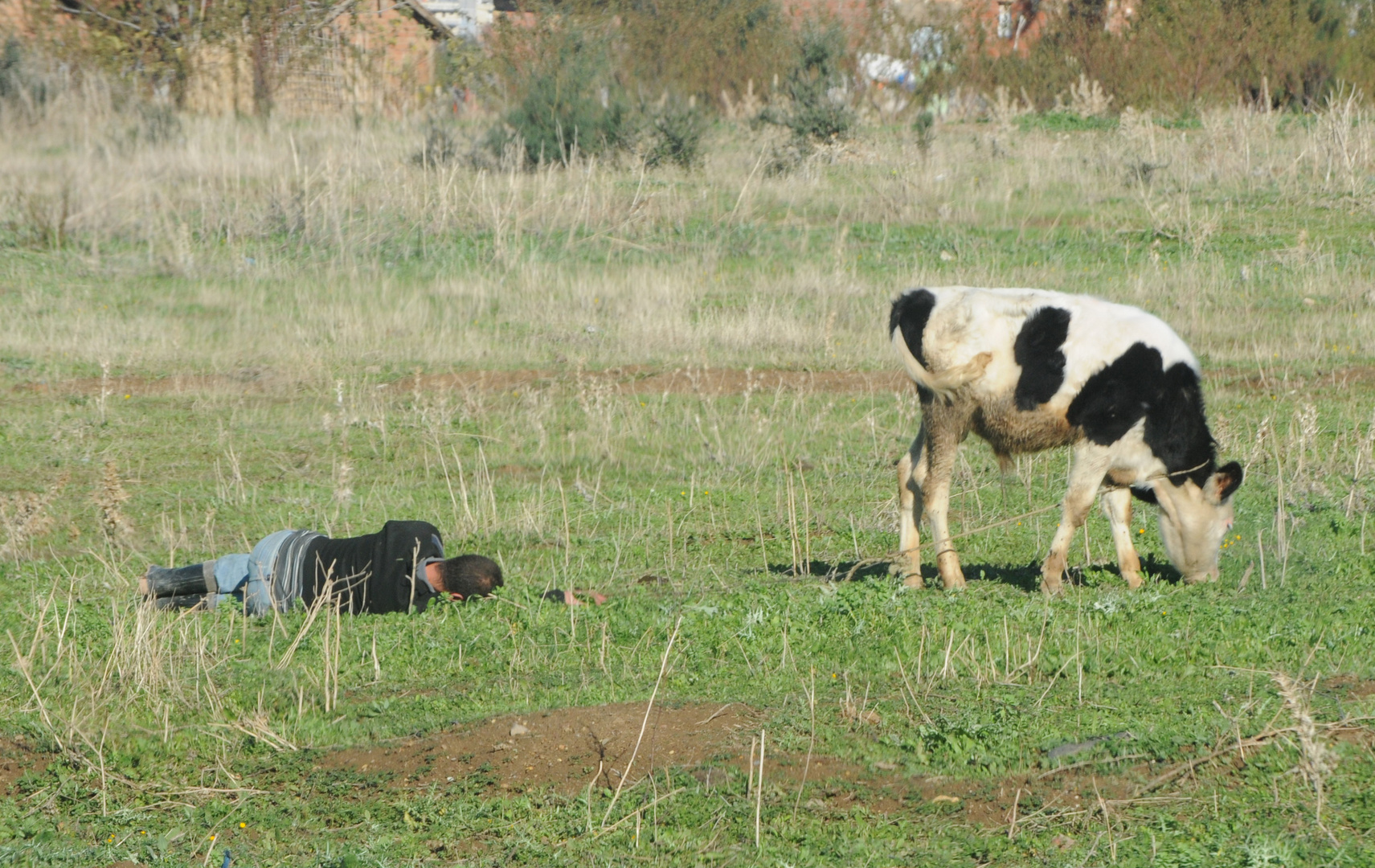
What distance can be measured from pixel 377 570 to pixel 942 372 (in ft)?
10.5

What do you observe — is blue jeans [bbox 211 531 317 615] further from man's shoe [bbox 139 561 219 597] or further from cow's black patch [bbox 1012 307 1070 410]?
A: cow's black patch [bbox 1012 307 1070 410]

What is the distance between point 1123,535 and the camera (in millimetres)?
7914

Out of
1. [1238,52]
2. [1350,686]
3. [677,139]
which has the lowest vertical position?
[1350,686]

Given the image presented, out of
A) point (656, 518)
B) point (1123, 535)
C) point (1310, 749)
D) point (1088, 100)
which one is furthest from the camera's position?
point (1088, 100)

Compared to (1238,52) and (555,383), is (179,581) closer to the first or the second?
(555,383)

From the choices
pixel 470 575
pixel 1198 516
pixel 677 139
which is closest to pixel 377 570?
pixel 470 575

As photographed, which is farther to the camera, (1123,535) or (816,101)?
(816,101)

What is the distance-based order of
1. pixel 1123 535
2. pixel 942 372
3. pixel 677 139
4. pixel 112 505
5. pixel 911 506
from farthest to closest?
pixel 677 139 < pixel 112 505 < pixel 911 506 < pixel 1123 535 < pixel 942 372

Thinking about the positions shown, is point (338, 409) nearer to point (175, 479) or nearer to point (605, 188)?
point (175, 479)

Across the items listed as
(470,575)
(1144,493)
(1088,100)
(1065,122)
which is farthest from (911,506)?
(1088,100)

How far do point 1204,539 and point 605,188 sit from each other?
→ 540 inches

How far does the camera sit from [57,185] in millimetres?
20875

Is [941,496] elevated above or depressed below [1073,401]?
below

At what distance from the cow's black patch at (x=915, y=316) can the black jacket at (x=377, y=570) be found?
283cm
